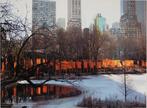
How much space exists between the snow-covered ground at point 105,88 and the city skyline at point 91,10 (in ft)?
1.63

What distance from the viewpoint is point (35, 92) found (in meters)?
2.72

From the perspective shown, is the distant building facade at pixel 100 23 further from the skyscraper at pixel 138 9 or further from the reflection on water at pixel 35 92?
the reflection on water at pixel 35 92

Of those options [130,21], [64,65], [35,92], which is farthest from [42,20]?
[130,21]

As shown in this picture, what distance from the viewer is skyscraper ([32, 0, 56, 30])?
2758 mm

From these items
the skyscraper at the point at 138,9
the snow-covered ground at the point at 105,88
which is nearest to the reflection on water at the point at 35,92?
the snow-covered ground at the point at 105,88

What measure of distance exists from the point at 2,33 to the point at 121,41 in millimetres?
1062

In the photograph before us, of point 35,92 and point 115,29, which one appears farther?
point 115,29

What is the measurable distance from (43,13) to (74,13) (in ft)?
0.90

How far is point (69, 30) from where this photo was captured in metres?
2.81

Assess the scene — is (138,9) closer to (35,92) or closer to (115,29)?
(115,29)

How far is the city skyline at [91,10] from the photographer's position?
108 inches

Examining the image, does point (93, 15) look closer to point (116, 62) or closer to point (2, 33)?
point (116, 62)

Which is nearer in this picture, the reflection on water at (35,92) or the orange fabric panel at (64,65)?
the reflection on water at (35,92)

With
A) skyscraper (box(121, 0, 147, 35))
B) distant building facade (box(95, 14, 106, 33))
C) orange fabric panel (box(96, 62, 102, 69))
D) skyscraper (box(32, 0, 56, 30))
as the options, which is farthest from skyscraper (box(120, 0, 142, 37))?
skyscraper (box(32, 0, 56, 30))
